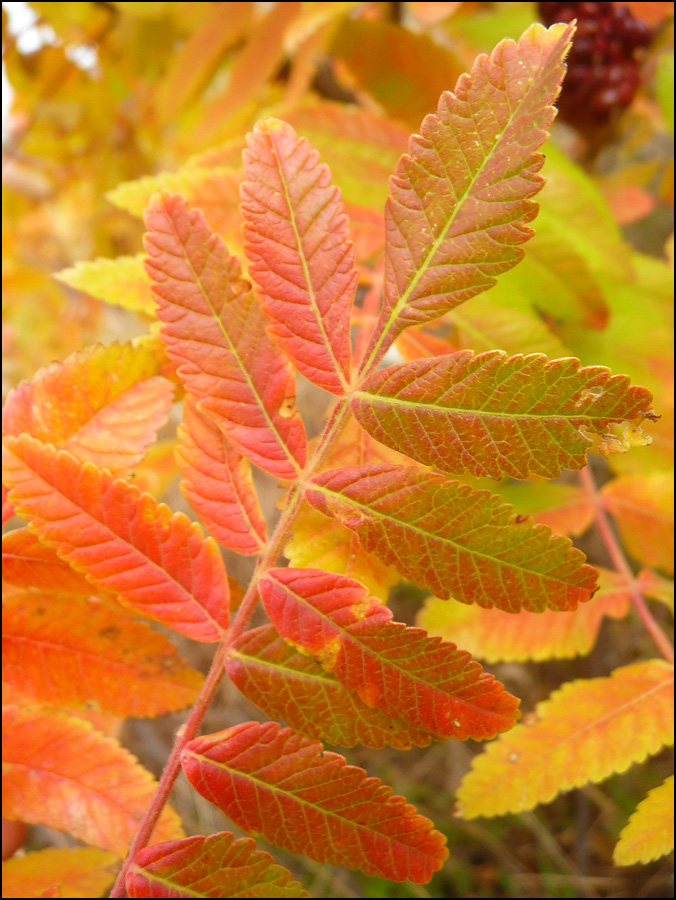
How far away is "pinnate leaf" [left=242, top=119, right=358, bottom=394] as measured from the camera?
17.9 inches

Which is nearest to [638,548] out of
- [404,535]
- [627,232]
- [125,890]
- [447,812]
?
[404,535]

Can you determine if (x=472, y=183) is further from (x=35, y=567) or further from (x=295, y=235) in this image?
(x=35, y=567)

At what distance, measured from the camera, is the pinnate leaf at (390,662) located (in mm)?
439

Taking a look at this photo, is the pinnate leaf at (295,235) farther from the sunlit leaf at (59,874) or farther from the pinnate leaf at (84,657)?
the sunlit leaf at (59,874)

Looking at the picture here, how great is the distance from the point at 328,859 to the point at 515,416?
322 millimetres

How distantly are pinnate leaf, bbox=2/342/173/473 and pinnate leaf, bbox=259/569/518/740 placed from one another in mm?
213

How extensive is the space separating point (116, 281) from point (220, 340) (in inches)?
9.2

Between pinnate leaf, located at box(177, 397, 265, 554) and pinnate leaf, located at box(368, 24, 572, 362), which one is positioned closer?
pinnate leaf, located at box(368, 24, 572, 362)

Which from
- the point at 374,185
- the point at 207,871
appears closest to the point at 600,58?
the point at 374,185

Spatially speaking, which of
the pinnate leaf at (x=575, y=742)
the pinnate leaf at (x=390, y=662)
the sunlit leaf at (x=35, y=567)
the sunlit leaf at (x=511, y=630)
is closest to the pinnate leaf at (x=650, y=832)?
the pinnate leaf at (x=575, y=742)

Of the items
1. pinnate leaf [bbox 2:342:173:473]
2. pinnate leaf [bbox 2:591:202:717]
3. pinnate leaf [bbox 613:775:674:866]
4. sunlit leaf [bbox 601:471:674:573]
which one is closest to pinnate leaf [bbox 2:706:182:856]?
pinnate leaf [bbox 2:591:202:717]

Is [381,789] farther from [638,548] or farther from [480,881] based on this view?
[480,881]

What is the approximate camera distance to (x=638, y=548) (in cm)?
86

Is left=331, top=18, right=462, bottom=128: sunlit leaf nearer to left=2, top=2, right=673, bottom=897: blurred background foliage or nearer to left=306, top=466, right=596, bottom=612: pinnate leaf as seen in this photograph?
left=2, top=2, right=673, bottom=897: blurred background foliage
